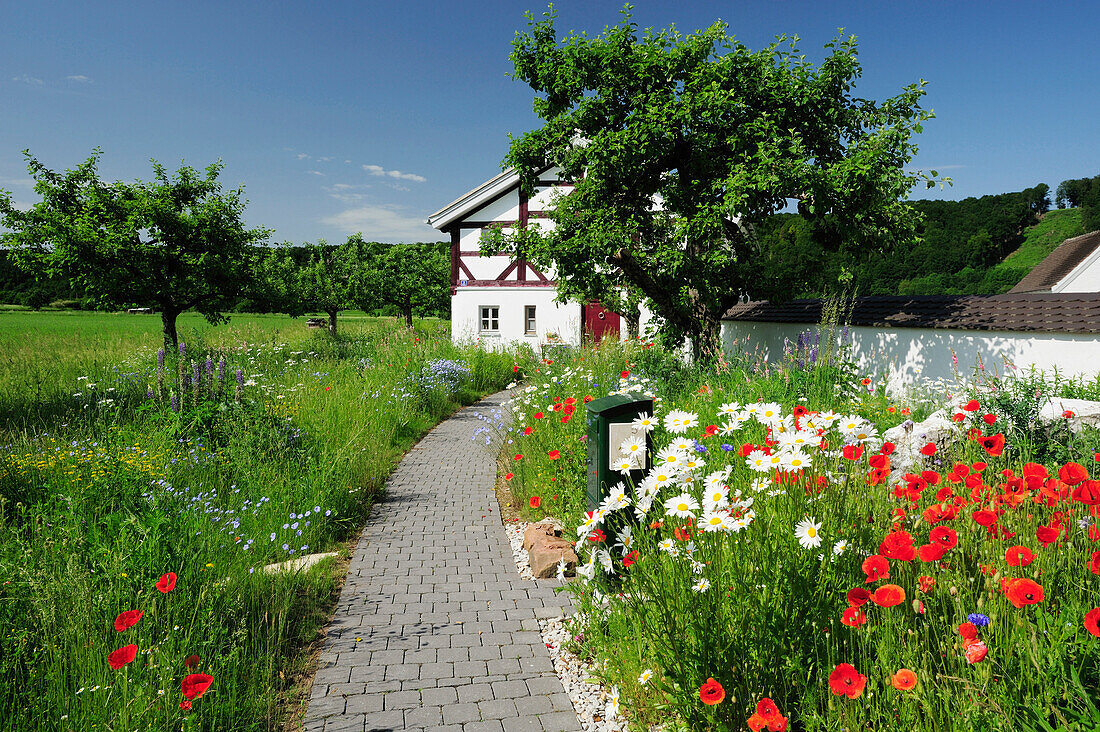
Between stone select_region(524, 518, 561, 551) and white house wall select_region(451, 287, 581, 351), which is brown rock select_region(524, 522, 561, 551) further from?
white house wall select_region(451, 287, 581, 351)

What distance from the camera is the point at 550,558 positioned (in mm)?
4355

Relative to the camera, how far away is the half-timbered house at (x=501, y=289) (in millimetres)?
21359

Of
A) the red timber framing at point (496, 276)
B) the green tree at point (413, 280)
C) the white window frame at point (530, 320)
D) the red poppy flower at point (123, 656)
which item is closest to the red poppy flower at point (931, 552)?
the red poppy flower at point (123, 656)

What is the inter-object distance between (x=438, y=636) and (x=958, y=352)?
8.28 meters

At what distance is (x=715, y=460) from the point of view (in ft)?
12.4

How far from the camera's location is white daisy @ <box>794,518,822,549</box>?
198 centimetres

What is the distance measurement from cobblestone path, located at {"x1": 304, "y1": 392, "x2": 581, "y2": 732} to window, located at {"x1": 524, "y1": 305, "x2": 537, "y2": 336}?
52.3 ft

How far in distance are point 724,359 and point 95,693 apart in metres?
8.27

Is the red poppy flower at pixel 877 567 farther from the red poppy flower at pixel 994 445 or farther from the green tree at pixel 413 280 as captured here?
the green tree at pixel 413 280

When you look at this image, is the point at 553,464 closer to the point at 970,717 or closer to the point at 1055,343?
the point at 970,717

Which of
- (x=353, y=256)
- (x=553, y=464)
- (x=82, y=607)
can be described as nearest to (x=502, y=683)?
(x=82, y=607)

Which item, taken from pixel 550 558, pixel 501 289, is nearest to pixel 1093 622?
pixel 550 558

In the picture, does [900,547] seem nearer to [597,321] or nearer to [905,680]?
[905,680]

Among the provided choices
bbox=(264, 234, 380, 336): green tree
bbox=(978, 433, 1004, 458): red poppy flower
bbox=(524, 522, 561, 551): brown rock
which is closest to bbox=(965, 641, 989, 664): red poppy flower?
bbox=(978, 433, 1004, 458): red poppy flower
